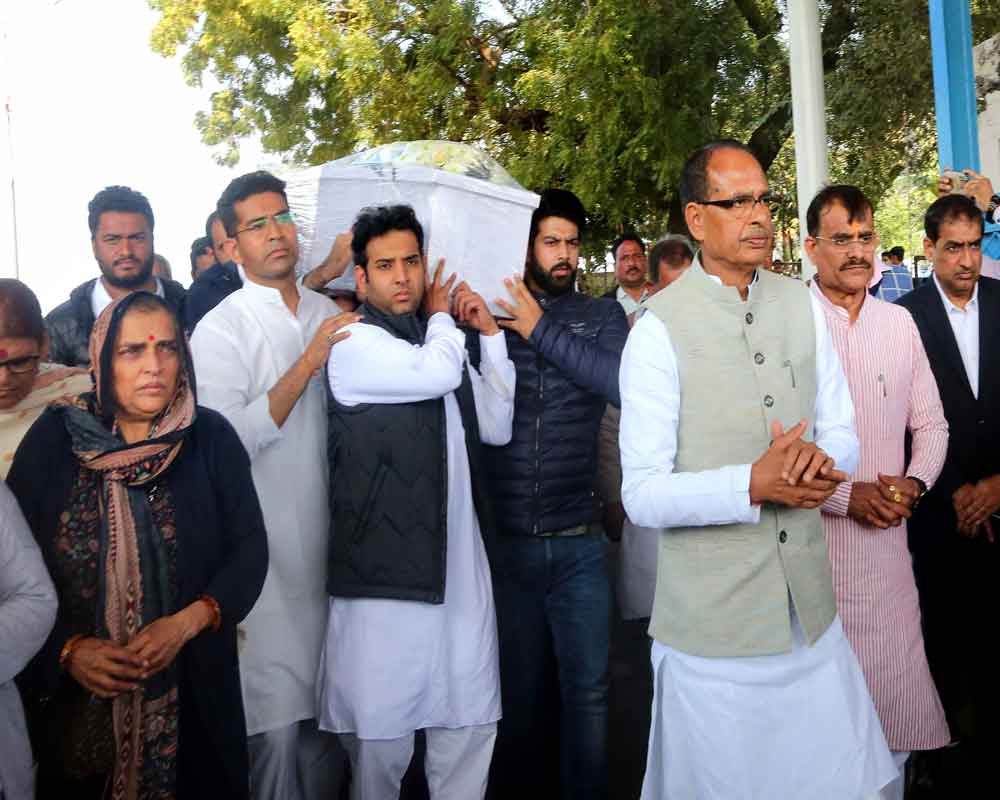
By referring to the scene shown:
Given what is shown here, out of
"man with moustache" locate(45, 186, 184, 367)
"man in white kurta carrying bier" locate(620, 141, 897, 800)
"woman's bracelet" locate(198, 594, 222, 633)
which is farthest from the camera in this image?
"man with moustache" locate(45, 186, 184, 367)

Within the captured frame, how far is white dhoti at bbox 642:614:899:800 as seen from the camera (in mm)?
2748

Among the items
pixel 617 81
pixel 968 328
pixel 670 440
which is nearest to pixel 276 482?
pixel 670 440

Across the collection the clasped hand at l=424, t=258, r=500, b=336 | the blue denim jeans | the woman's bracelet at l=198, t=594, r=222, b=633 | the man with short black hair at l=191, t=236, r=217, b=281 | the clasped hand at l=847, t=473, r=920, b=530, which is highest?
the man with short black hair at l=191, t=236, r=217, b=281

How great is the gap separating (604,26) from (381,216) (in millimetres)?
7196

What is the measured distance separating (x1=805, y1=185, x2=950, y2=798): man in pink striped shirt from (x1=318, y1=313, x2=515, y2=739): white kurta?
1.18 m

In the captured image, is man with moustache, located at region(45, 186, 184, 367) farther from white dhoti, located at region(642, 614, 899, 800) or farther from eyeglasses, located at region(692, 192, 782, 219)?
A: white dhoti, located at region(642, 614, 899, 800)

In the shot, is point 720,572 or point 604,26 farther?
point 604,26

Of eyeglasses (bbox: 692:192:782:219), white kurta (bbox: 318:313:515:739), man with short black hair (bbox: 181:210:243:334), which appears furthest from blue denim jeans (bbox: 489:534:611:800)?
man with short black hair (bbox: 181:210:243:334)

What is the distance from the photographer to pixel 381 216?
11.8 feet

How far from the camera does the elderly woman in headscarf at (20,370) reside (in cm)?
344

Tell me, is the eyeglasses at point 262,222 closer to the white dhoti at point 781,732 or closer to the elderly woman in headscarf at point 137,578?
the elderly woman in headscarf at point 137,578

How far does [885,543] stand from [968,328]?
4.27ft

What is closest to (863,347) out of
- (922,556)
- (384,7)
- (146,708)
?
(922,556)

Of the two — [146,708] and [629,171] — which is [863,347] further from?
[629,171]
